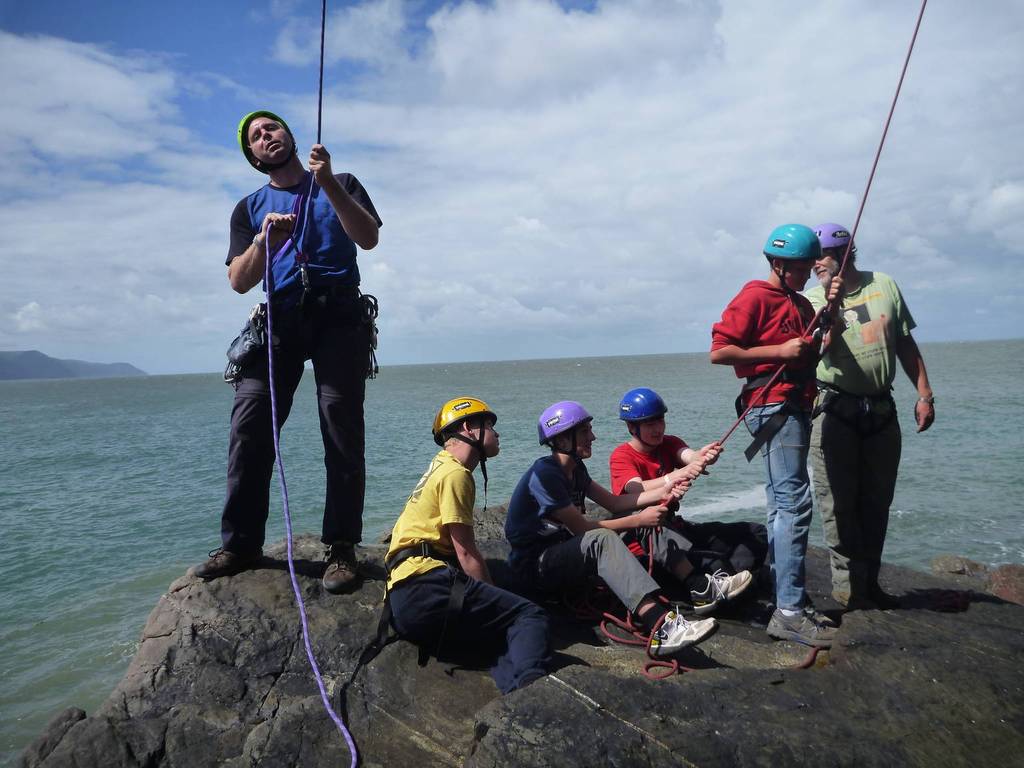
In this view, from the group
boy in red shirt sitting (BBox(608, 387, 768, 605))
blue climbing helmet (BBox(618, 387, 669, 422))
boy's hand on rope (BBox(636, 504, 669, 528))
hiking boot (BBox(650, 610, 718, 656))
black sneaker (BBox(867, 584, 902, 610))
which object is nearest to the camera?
A: hiking boot (BBox(650, 610, 718, 656))

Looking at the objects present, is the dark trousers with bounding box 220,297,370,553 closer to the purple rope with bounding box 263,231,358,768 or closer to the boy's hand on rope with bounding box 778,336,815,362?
the purple rope with bounding box 263,231,358,768

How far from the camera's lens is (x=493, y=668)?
4422mm

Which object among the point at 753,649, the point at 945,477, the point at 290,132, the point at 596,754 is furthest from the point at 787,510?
the point at 945,477

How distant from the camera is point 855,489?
562cm

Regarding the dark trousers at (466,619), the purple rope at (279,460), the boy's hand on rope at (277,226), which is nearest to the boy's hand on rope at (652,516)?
the dark trousers at (466,619)

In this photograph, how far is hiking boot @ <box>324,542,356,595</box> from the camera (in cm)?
529

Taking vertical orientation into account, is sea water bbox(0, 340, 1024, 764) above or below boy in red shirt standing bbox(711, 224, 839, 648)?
below

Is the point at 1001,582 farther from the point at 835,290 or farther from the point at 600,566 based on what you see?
the point at 600,566

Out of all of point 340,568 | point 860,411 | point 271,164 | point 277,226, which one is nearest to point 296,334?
point 277,226

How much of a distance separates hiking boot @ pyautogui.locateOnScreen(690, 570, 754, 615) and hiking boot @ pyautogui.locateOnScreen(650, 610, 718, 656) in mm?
922

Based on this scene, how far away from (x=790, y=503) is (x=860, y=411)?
47.5 inches

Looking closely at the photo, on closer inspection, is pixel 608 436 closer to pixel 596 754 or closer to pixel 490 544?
pixel 490 544

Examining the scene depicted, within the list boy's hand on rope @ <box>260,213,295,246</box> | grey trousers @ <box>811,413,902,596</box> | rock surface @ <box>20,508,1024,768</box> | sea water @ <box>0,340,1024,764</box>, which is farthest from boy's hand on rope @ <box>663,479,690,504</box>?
sea water @ <box>0,340,1024,764</box>

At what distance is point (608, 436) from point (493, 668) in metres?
22.7
